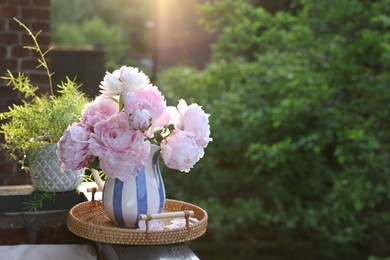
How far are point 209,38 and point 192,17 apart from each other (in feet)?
3.07

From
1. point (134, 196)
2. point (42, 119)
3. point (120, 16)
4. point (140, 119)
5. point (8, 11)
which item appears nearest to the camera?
point (140, 119)

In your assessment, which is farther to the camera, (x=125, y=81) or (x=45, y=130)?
(x=45, y=130)

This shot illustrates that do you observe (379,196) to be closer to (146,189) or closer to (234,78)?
(234,78)

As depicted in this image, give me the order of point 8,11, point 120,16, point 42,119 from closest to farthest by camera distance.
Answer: point 42,119
point 8,11
point 120,16

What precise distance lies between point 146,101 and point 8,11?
74.1 inches

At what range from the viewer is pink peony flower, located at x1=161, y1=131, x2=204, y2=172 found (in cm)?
146

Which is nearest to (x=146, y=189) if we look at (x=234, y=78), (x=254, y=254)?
(x=234, y=78)

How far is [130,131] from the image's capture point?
142cm

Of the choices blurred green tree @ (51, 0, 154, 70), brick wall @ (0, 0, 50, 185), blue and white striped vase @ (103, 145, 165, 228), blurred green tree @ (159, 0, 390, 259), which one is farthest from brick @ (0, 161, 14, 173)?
blurred green tree @ (51, 0, 154, 70)

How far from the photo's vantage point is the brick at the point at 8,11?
9.96 feet

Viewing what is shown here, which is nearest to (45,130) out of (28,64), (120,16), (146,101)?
(146,101)

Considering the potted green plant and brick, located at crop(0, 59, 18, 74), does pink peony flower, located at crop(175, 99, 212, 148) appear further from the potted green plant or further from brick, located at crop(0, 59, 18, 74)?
brick, located at crop(0, 59, 18, 74)

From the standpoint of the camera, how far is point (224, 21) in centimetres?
511

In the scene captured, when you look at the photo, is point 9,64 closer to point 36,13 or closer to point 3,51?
point 3,51
